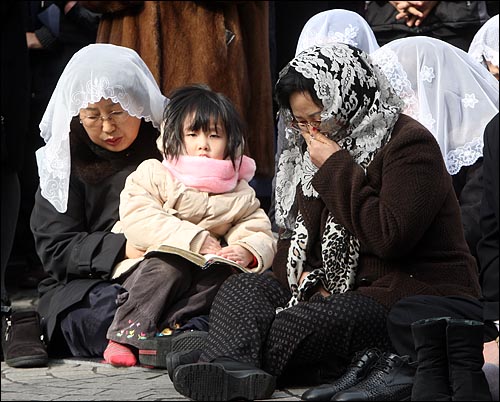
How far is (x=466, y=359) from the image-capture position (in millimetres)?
3641

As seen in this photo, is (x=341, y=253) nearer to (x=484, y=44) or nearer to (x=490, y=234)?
(x=490, y=234)

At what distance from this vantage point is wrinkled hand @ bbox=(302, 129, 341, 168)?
Answer: 14.3ft

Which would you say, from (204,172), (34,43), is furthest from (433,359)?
(34,43)

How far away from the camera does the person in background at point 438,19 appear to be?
648 cm

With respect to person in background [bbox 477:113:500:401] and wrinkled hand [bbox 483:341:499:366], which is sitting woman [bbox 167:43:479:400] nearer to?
wrinkled hand [bbox 483:341:499:366]

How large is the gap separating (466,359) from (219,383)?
80 centimetres

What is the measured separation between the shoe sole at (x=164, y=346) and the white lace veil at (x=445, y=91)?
4.05 feet

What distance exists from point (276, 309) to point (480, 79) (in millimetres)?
1423

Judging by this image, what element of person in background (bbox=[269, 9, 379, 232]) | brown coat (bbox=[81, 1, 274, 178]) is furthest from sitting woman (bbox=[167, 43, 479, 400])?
brown coat (bbox=[81, 1, 274, 178])

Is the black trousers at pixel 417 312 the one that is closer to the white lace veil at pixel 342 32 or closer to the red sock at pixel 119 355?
the red sock at pixel 119 355

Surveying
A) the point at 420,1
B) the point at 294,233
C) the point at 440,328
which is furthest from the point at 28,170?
the point at 440,328

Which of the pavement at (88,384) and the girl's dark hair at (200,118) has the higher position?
the girl's dark hair at (200,118)

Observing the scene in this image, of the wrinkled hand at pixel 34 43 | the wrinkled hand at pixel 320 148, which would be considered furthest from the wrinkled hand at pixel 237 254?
the wrinkled hand at pixel 34 43

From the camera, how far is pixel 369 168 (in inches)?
172
